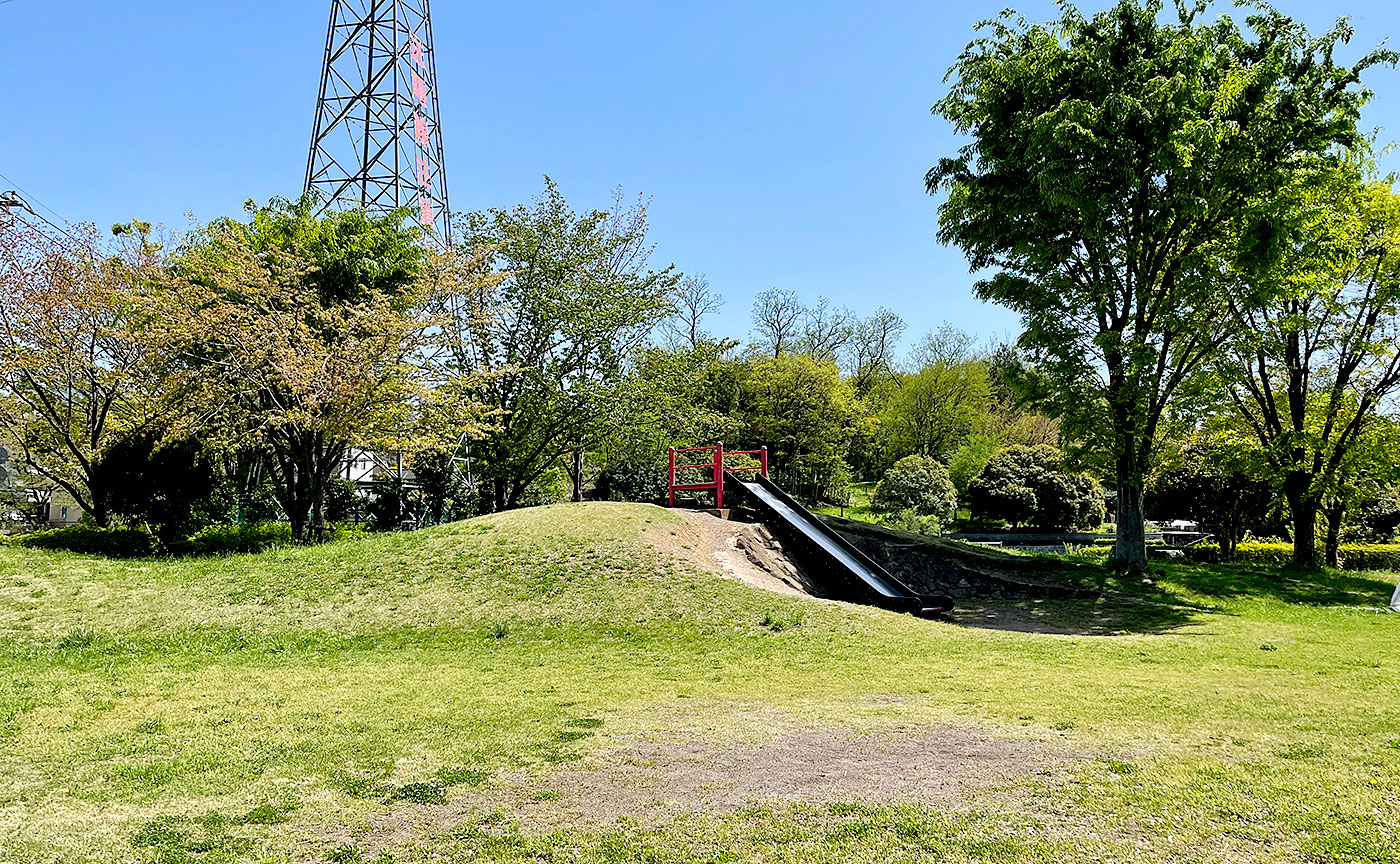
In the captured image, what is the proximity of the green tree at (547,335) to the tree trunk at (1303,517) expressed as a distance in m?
18.3

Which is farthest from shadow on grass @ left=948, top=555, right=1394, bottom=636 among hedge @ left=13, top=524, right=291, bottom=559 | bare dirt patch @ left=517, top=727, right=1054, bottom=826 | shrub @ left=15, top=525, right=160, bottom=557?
shrub @ left=15, top=525, right=160, bottom=557

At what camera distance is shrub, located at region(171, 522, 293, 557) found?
17444mm

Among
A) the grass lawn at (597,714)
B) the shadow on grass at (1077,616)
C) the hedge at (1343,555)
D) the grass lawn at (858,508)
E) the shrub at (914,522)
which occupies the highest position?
the grass lawn at (858,508)

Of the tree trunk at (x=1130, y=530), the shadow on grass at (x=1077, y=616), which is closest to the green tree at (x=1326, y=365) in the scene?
the tree trunk at (x=1130, y=530)

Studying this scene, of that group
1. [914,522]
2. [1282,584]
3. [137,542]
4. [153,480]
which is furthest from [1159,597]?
[153,480]

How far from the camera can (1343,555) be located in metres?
24.1

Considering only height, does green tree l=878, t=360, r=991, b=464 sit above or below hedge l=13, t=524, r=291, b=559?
above

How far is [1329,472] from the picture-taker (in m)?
20.9

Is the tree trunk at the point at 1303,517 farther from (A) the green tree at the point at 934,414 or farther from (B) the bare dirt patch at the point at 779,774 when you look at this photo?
(A) the green tree at the point at 934,414

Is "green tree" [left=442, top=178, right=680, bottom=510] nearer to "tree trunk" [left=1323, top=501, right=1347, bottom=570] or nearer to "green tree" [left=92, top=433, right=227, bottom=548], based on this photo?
"green tree" [left=92, top=433, right=227, bottom=548]

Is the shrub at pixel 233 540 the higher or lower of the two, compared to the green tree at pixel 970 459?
lower

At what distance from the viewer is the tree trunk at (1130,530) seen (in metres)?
18.9

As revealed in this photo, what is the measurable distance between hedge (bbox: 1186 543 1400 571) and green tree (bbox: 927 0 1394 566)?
843cm

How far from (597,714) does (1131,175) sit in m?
14.8
